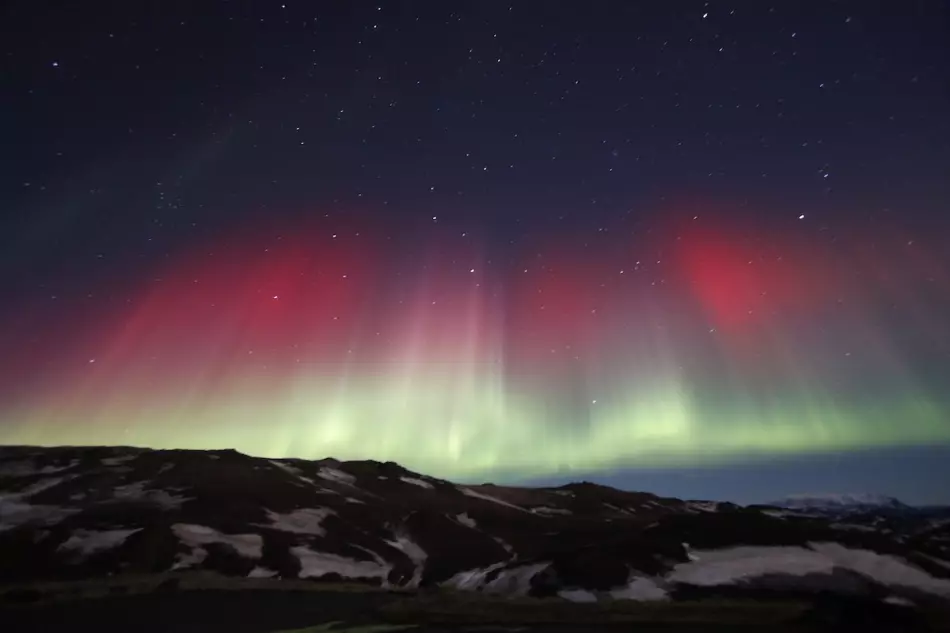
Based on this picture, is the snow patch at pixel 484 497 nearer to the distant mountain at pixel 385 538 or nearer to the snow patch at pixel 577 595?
the distant mountain at pixel 385 538

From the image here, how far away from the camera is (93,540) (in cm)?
7588

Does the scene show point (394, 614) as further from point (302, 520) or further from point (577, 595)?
point (302, 520)

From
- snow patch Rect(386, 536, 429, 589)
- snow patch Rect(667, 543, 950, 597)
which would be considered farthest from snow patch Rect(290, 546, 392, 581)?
snow patch Rect(667, 543, 950, 597)

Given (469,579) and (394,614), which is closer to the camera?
(394,614)

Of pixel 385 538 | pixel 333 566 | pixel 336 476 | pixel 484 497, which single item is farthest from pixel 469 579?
pixel 336 476

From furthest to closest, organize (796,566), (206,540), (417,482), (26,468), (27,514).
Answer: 1. (417,482)
2. (26,468)
3. (27,514)
4. (206,540)
5. (796,566)

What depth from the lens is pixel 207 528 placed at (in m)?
83.0

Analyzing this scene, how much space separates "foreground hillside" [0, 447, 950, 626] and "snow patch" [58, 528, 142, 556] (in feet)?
0.75

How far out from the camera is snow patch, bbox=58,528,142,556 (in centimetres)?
7344

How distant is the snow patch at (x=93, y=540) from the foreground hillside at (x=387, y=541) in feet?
0.75

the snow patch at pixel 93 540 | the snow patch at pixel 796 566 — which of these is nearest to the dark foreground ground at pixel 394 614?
the snow patch at pixel 796 566

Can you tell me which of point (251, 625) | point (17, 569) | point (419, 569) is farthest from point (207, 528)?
point (251, 625)

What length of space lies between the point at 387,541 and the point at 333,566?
579 inches

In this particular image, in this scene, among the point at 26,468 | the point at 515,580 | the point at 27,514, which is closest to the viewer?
the point at 515,580
